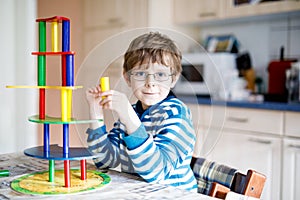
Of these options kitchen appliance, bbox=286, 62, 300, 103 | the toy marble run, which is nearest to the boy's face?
the toy marble run

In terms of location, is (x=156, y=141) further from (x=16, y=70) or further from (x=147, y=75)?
(x=16, y=70)

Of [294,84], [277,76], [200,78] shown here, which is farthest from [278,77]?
[200,78]

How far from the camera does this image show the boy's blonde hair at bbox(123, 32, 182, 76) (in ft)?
2.45

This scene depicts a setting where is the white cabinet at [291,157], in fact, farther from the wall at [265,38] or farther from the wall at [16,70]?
the wall at [16,70]

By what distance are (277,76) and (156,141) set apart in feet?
6.57

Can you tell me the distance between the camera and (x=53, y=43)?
82 centimetres

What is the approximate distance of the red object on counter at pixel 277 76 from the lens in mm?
2596

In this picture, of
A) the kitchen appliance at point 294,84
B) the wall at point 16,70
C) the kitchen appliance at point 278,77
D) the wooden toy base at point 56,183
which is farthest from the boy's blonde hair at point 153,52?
the wall at point 16,70

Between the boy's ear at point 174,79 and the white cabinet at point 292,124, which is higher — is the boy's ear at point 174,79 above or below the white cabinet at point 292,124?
above

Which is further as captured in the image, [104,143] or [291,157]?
[291,157]

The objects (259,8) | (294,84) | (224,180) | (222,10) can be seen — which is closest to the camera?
(224,180)

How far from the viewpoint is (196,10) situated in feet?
9.78

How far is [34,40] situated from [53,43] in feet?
7.85

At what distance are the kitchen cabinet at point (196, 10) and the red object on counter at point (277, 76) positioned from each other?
19.7 inches
